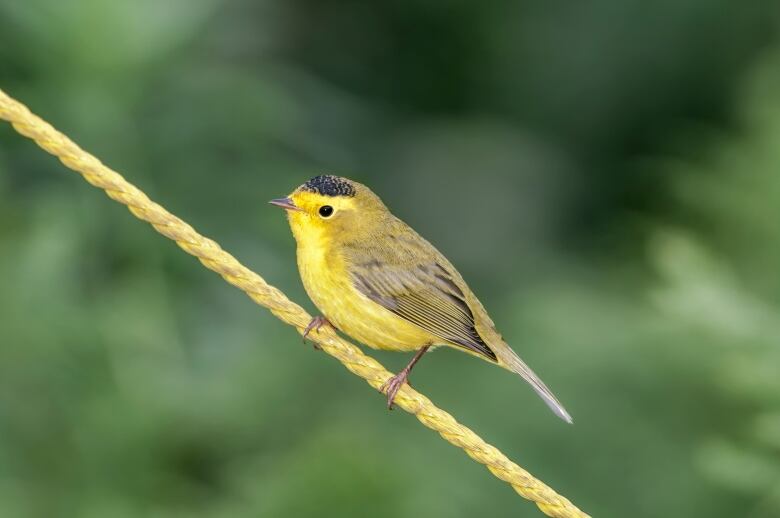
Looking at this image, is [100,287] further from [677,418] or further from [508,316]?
[677,418]

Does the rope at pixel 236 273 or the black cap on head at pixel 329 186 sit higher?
the black cap on head at pixel 329 186

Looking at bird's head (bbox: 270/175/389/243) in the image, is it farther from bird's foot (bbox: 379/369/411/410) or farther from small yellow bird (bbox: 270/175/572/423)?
bird's foot (bbox: 379/369/411/410)

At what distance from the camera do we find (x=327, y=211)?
15.6 ft

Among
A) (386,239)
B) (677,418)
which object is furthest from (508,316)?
(386,239)

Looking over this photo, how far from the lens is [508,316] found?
300 inches

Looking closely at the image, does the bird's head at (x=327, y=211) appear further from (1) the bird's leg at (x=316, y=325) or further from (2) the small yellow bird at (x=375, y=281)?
(1) the bird's leg at (x=316, y=325)

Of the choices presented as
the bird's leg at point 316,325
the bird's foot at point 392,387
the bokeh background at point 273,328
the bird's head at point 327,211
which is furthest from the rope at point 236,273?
the bokeh background at point 273,328

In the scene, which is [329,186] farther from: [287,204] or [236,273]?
[236,273]

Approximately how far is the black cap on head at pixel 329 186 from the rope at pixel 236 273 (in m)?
1.03

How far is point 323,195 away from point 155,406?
194cm

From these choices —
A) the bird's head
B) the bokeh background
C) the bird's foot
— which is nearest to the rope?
the bird's foot

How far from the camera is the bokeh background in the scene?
600cm

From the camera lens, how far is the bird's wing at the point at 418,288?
4633 millimetres

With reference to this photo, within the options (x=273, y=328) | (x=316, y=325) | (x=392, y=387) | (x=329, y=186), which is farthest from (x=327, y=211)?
(x=273, y=328)
